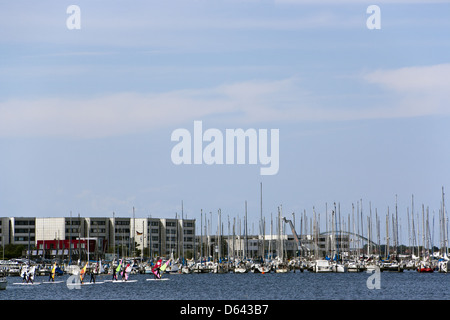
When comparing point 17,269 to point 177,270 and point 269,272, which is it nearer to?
point 177,270

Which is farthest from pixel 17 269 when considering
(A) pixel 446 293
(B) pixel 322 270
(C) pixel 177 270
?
(A) pixel 446 293

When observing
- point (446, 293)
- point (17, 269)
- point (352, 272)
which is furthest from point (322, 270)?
point (17, 269)

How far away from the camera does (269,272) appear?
155625 millimetres
